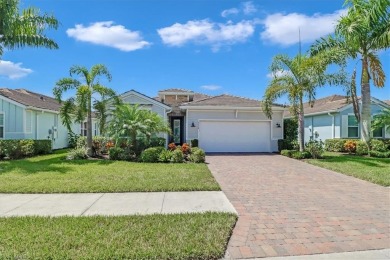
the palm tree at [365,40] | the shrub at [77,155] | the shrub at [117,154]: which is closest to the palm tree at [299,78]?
the palm tree at [365,40]

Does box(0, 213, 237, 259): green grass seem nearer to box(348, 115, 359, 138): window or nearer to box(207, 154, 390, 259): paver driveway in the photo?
box(207, 154, 390, 259): paver driveway

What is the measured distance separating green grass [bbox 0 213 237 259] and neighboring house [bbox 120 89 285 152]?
46.4 ft

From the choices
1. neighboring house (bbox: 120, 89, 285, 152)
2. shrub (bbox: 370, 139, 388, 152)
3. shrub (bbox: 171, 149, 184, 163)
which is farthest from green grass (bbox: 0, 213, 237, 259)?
shrub (bbox: 370, 139, 388, 152)

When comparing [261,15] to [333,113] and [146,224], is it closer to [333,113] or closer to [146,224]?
[146,224]

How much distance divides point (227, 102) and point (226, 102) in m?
0.07

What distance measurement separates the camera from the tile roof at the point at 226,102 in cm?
1970

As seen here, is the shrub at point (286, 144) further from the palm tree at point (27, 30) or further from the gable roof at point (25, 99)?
the gable roof at point (25, 99)

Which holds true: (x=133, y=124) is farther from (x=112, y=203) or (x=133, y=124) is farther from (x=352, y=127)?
(x=352, y=127)

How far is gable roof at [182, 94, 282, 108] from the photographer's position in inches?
774

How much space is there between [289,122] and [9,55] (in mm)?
17726

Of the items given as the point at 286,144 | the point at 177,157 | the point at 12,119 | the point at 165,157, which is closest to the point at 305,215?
the point at 177,157

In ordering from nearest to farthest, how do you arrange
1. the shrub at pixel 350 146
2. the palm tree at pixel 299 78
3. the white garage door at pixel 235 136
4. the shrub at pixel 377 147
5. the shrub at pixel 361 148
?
the palm tree at pixel 299 78 < the shrub at pixel 377 147 < the shrub at pixel 361 148 < the shrub at pixel 350 146 < the white garage door at pixel 235 136

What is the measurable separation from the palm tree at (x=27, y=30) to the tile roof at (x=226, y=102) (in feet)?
29.9

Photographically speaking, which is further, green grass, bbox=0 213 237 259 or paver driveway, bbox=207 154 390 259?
paver driveway, bbox=207 154 390 259
